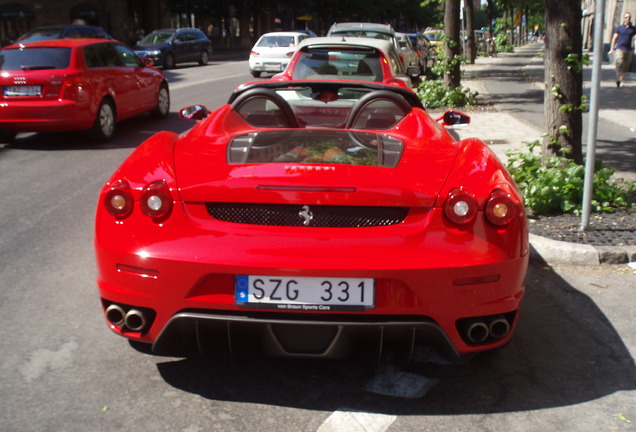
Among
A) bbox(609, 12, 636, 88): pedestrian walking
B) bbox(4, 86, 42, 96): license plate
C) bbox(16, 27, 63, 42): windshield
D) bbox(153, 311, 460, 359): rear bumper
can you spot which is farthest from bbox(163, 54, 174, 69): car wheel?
bbox(153, 311, 460, 359): rear bumper

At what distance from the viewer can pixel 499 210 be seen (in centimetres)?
315

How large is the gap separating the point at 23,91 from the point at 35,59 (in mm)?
538

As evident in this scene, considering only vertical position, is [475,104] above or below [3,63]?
below

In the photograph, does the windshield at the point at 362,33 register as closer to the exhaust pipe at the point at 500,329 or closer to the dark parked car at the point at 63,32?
the dark parked car at the point at 63,32

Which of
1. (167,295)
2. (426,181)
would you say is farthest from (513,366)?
(167,295)

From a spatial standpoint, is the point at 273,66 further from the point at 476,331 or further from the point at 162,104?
the point at 476,331

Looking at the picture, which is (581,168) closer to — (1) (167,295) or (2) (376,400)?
(2) (376,400)

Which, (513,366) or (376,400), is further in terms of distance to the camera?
(513,366)

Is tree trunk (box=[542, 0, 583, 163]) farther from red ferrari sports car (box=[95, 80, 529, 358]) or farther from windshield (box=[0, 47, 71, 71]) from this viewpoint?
windshield (box=[0, 47, 71, 71])

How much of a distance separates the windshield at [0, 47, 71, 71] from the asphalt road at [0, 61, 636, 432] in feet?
21.8

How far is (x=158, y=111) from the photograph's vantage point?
45.1 ft

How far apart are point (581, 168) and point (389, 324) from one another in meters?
4.17

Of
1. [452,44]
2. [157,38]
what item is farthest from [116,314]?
[157,38]

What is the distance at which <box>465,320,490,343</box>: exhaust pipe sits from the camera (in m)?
3.12
